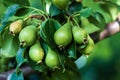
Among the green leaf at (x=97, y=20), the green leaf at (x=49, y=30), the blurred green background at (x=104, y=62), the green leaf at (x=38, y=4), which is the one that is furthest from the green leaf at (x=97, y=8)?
the blurred green background at (x=104, y=62)

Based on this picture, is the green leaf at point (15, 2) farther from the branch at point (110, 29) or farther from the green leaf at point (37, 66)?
the branch at point (110, 29)

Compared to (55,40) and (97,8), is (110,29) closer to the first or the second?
(97,8)

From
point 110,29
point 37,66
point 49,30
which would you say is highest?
point 49,30

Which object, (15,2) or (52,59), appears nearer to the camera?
(52,59)

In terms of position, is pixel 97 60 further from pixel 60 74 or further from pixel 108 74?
pixel 60 74

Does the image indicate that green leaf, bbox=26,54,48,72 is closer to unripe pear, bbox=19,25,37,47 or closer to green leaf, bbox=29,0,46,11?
unripe pear, bbox=19,25,37,47

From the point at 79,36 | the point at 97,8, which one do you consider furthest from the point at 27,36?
the point at 97,8
